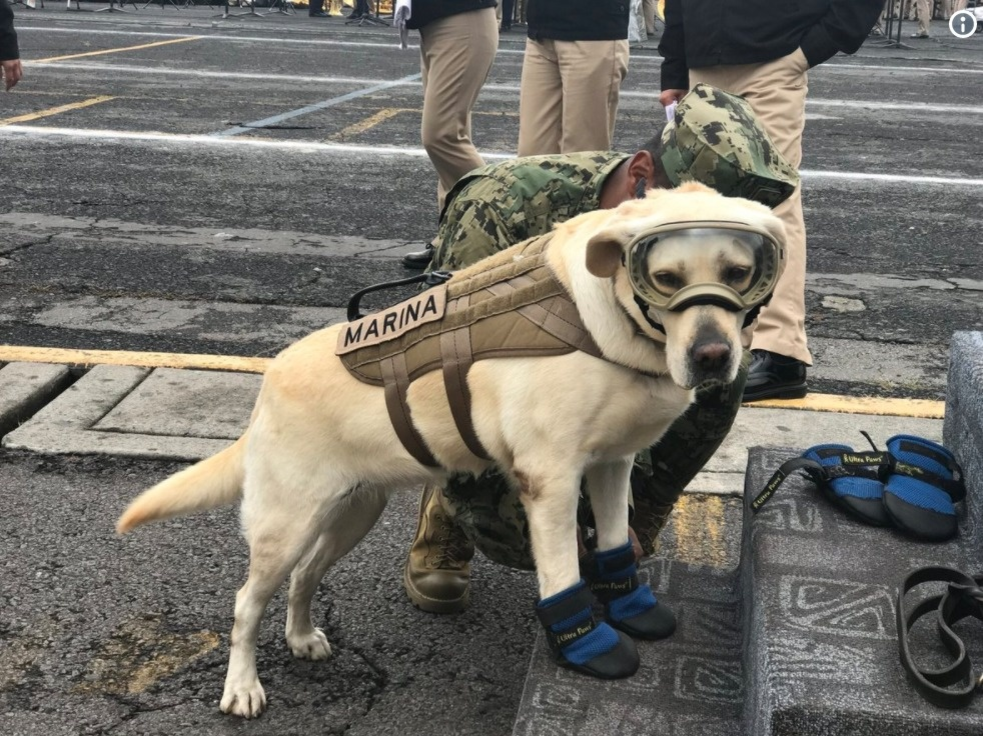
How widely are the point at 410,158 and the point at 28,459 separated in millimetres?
5412

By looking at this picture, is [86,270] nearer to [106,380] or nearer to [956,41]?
[106,380]

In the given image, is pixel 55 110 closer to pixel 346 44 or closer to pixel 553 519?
pixel 346 44

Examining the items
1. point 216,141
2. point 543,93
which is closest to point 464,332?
point 543,93

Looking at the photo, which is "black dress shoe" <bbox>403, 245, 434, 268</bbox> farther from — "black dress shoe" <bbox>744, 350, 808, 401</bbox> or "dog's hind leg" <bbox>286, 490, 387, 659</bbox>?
"dog's hind leg" <bbox>286, 490, 387, 659</bbox>

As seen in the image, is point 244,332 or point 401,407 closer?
point 401,407

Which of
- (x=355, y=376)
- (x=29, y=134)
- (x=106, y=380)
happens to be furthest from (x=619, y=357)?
(x=29, y=134)

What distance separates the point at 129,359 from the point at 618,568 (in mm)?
2664

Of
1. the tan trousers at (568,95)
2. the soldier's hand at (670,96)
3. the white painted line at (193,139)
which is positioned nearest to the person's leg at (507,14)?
the white painted line at (193,139)

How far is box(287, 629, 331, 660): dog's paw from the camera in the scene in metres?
2.89

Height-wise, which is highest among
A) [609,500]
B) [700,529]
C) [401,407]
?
[401,407]

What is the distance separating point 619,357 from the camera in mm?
2314

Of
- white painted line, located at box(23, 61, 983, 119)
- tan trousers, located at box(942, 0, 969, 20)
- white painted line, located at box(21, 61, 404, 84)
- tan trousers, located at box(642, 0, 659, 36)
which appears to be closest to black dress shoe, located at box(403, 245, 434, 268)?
white painted line, located at box(23, 61, 983, 119)

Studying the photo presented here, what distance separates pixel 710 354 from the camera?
6.83 ft

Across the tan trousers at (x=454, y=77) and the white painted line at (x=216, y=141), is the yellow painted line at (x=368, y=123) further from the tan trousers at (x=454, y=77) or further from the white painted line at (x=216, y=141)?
the tan trousers at (x=454, y=77)
